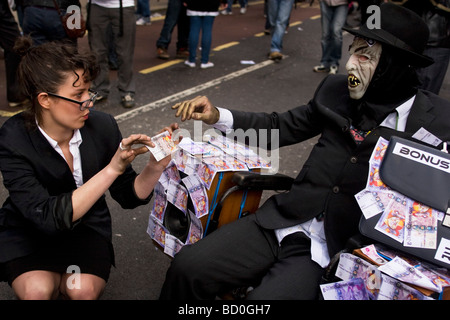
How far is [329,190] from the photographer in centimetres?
223

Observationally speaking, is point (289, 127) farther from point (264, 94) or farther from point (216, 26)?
point (216, 26)

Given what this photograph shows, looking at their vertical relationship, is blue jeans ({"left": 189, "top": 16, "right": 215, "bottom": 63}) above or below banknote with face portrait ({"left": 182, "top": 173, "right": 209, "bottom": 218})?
below

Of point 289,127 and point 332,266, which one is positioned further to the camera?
point 289,127

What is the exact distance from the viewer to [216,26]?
10.6 metres

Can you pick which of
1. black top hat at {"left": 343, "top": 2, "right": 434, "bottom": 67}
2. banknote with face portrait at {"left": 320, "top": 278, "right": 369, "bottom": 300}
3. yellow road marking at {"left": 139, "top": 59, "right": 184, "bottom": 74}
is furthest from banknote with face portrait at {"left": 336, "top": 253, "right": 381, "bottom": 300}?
yellow road marking at {"left": 139, "top": 59, "right": 184, "bottom": 74}

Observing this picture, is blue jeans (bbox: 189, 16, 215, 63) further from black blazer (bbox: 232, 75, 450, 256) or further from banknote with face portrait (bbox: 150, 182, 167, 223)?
banknote with face portrait (bbox: 150, 182, 167, 223)

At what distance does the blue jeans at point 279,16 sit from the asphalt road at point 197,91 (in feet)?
1.27

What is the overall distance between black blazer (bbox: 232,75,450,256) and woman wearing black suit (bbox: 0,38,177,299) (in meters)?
0.62

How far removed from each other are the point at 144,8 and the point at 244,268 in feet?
28.1

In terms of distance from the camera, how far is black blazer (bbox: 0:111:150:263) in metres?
1.95

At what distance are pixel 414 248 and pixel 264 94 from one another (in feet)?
15.8

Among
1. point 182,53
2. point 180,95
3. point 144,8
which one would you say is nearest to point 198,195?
point 180,95

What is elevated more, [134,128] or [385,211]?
[385,211]

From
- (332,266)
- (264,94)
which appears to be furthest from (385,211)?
Result: (264,94)
